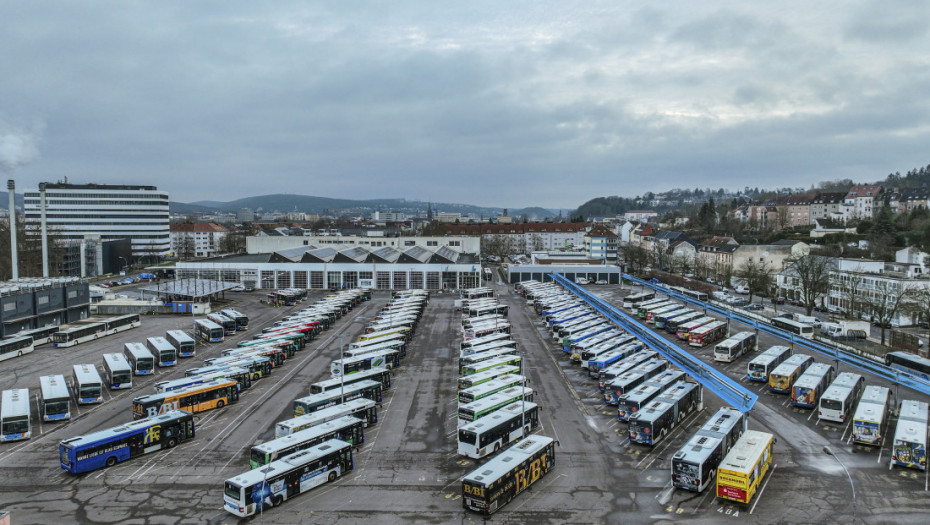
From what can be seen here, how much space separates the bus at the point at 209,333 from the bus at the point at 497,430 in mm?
35710

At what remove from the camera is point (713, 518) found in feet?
70.1

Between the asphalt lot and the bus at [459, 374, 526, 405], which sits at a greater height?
the bus at [459, 374, 526, 405]

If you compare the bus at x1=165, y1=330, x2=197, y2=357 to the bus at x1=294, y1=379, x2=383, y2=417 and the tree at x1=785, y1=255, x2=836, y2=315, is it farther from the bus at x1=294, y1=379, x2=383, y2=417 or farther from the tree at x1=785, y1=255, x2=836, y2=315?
the tree at x1=785, y1=255, x2=836, y2=315

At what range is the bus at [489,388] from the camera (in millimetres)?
32938

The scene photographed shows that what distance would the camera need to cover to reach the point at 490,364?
40.3 m

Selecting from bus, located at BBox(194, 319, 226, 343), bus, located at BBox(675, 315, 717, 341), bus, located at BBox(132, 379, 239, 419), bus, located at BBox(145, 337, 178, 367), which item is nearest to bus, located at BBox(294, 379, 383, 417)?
bus, located at BBox(132, 379, 239, 419)

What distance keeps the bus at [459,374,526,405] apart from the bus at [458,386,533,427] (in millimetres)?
547

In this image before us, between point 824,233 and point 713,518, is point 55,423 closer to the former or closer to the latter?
point 713,518

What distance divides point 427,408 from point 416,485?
1060 cm

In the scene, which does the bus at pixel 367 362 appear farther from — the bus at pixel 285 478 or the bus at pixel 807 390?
the bus at pixel 807 390

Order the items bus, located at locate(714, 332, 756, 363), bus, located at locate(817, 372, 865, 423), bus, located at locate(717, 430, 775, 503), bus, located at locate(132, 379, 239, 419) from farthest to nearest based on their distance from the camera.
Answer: bus, located at locate(714, 332, 756, 363) → bus, located at locate(132, 379, 239, 419) → bus, located at locate(817, 372, 865, 423) → bus, located at locate(717, 430, 775, 503)

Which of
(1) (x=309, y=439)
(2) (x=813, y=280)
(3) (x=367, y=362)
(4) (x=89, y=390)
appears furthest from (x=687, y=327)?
(4) (x=89, y=390)

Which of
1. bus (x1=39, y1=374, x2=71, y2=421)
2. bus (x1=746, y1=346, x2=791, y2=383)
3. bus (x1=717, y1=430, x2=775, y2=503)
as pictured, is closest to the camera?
bus (x1=717, y1=430, x2=775, y2=503)

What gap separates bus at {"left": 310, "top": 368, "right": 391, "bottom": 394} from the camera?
112ft
